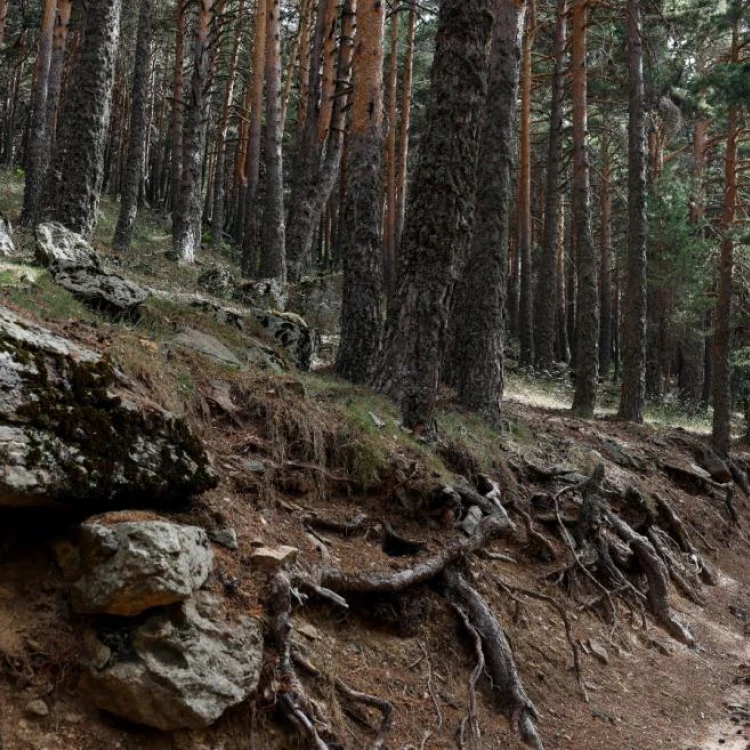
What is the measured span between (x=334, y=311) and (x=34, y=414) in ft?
35.5

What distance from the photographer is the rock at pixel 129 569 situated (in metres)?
2.78

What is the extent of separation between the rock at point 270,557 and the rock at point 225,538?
0.39 ft

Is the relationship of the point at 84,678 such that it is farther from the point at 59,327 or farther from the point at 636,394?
the point at 636,394

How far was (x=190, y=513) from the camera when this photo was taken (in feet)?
12.3

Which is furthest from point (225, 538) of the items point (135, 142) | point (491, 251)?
point (135, 142)

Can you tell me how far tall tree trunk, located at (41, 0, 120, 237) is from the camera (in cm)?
938

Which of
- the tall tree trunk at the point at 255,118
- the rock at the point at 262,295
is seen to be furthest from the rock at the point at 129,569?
the tall tree trunk at the point at 255,118

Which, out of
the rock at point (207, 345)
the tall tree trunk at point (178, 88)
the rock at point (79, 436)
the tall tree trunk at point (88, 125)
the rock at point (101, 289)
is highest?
the tall tree trunk at point (178, 88)

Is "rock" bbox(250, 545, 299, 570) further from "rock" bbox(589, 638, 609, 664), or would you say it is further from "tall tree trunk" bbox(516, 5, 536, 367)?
"tall tree trunk" bbox(516, 5, 536, 367)

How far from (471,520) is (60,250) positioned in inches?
205

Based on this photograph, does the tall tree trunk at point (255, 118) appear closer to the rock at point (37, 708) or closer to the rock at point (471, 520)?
the rock at point (471, 520)

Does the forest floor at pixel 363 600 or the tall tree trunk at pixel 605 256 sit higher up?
the tall tree trunk at pixel 605 256

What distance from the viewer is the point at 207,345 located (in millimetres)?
6453

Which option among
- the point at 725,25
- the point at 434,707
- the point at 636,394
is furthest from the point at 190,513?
the point at 725,25
